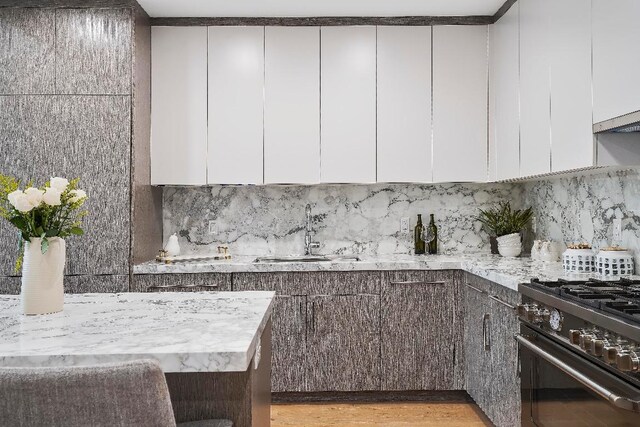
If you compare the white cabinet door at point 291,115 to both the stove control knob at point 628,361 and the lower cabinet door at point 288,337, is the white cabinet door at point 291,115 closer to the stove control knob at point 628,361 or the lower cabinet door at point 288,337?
the lower cabinet door at point 288,337

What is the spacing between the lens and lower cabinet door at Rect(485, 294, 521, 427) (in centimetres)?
255

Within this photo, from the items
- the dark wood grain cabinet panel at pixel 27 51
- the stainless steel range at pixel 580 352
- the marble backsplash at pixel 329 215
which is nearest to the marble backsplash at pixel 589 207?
the marble backsplash at pixel 329 215

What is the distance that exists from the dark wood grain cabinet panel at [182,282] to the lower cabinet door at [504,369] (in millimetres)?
1571

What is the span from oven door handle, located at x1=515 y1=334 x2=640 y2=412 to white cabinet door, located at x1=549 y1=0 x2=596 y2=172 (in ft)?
2.60

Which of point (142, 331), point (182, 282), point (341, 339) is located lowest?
point (341, 339)

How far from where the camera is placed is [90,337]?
1405mm

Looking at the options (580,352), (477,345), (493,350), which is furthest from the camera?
(477,345)

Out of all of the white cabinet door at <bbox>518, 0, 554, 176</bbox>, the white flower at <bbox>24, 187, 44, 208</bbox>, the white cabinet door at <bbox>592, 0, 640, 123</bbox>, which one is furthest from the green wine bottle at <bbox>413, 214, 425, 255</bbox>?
the white flower at <bbox>24, 187, 44, 208</bbox>

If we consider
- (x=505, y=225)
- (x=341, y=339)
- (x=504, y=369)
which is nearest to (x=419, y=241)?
(x=505, y=225)

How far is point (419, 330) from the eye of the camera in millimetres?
3469

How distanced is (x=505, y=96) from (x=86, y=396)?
309cm

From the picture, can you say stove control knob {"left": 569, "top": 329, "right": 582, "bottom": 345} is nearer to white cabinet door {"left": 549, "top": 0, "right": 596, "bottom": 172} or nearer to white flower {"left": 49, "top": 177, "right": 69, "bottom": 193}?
white cabinet door {"left": 549, "top": 0, "right": 596, "bottom": 172}

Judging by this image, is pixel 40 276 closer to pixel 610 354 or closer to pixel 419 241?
pixel 610 354

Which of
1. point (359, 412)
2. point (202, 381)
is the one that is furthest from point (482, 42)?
point (202, 381)
